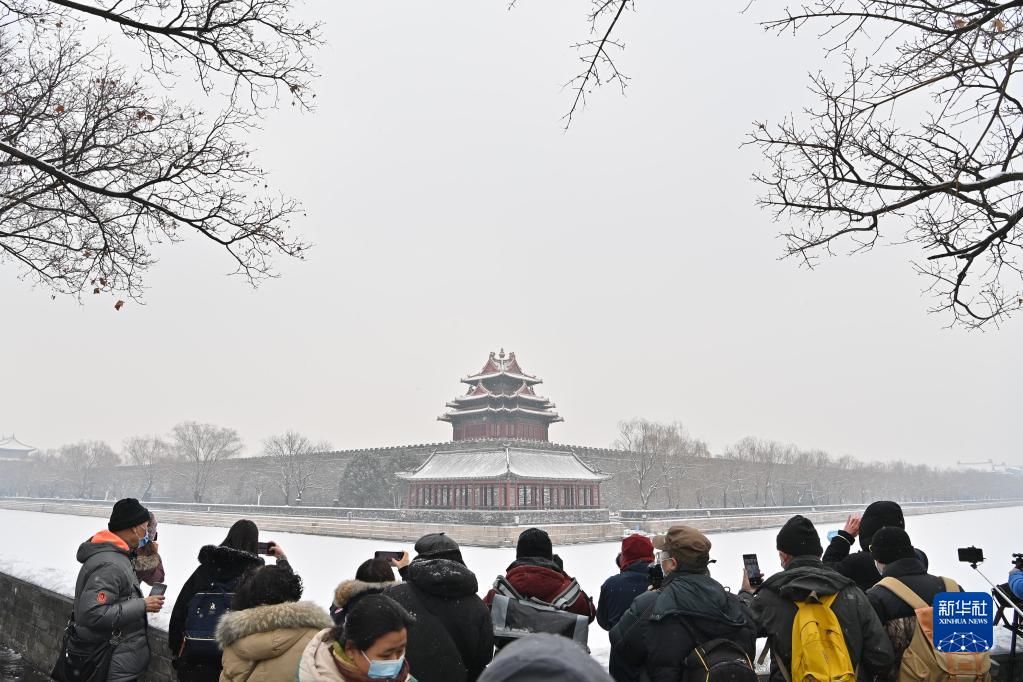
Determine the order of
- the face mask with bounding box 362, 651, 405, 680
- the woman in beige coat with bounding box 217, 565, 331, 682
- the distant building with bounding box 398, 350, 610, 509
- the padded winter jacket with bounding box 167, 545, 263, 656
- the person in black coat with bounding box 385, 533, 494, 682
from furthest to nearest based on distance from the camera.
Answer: the distant building with bounding box 398, 350, 610, 509 → the padded winter jacket with bounding box 167, 545, 263, 656 → the person in black coat with bounding box 385, 533, 494, 682 → the woman in beige coat with bounding box 217, 565, 331, 682 → the face mask with bounding box 362, 651, 405, 680

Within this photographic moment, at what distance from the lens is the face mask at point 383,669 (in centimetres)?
204

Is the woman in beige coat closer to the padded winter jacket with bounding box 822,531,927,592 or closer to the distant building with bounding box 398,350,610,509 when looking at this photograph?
the padded winter jacket with bounding box 822,531,927,592

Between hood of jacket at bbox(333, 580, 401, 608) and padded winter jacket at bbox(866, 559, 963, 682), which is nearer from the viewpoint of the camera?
hood of jacket at bbox(333, 580, 401, 608)

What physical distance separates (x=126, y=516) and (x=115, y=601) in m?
0.41

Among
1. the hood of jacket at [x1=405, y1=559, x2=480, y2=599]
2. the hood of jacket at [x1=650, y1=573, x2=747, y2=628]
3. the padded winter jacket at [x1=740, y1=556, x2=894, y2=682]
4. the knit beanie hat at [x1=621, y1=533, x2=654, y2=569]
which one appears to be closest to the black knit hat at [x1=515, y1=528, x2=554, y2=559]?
the hood of jacket at [x1=405, y1=559, x2=480, y2=599]

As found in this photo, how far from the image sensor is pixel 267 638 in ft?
7.85

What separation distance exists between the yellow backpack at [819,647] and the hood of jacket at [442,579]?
135 centimetres

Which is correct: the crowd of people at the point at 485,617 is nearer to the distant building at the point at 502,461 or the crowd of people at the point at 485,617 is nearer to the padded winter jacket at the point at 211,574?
the padded winter jacket at the point at 211,574

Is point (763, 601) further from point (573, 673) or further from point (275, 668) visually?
point (573, 673)

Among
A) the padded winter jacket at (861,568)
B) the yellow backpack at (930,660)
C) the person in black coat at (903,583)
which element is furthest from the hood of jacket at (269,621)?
the padded winter jacket at (861,568)

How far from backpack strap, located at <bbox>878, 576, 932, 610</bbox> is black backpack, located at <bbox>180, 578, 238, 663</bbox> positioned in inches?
119

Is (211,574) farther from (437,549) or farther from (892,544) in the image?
(892,544)

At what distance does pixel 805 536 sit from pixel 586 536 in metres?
29.0

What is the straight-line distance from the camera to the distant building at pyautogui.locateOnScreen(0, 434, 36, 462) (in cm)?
8075
